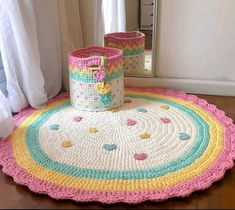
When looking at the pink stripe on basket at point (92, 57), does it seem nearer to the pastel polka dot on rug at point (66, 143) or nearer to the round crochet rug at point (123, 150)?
the round crochet rug at point (123, 150)

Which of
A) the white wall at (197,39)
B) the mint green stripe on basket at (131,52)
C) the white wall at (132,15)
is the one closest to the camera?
the white wall at (197,39)

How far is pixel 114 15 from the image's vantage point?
80.9 inches

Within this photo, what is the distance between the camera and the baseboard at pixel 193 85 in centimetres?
200

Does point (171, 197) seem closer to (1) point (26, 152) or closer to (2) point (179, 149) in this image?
(2) point (179, 149)

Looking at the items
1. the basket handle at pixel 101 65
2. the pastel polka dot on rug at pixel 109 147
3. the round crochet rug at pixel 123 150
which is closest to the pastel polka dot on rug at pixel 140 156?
the round crochet rug at pixel 123 150

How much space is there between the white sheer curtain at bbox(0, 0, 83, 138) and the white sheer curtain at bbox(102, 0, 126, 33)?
0.18 metres

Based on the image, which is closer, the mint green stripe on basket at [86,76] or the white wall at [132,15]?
the mint green stripe on basket at [86,76]

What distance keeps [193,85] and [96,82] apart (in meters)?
0.66

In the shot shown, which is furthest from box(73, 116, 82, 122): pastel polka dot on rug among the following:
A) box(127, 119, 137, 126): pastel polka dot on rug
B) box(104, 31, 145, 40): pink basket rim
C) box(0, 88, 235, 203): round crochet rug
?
box(104, 31, 145, 40): pink basket rim

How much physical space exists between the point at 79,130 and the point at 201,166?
24.4 inches

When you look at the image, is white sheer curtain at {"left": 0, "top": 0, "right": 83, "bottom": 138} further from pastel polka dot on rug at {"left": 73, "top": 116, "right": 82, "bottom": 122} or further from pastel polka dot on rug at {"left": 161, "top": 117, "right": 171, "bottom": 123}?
pastel polka dot on rug at {"left": 161, "top": 117, "right": 171, "bottom": 123}

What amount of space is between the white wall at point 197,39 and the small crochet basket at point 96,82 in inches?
14.9

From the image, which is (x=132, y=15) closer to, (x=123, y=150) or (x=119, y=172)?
(x=123, y=150)

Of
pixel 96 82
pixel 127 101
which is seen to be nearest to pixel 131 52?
pixel 127 101
